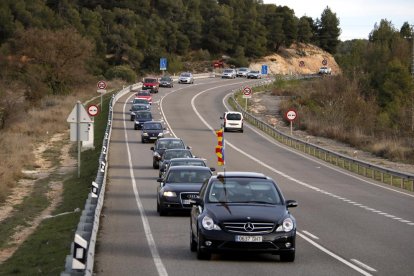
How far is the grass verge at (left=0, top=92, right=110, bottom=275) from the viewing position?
17.3 metres

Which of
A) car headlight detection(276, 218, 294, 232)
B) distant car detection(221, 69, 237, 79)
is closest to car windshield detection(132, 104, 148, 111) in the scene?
distant car detection(221, 69, 237, 79)

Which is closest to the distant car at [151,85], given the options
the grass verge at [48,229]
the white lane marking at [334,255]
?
the grass verge at [48,229]

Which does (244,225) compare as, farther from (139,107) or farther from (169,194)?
(139,107)

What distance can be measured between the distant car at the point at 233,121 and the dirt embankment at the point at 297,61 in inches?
3190

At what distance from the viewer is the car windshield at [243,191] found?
52.5ft

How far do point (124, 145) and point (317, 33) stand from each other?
12963 cm

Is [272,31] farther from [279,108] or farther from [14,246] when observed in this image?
[14,246]

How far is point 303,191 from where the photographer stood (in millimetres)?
31688

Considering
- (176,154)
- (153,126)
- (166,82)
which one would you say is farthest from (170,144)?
(166,82)

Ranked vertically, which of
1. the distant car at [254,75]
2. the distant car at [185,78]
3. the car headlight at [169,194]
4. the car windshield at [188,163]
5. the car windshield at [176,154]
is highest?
the distant car at [254,75]

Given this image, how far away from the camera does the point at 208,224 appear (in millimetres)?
14977

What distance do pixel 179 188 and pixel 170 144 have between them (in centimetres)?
1851

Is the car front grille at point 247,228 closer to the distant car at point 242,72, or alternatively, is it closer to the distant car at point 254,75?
the distant car at point 254,75

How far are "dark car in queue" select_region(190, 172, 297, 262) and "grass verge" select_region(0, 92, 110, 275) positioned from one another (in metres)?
2.57
